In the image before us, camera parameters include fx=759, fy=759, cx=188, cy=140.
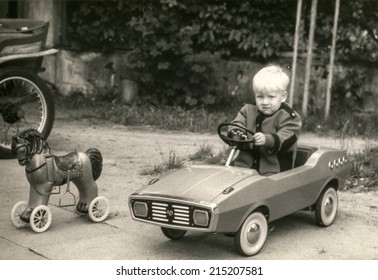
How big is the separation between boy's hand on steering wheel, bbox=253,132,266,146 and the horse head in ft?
3.97

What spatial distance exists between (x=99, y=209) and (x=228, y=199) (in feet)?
3.57

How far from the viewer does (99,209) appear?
458 centimetres

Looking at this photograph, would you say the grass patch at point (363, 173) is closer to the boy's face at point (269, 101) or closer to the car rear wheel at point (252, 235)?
the boy's face at point (269, 101)

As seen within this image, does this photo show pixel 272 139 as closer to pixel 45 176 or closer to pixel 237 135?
pixel 237 135

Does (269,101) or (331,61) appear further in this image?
(331,61)

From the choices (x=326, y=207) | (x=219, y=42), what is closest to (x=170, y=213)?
(x=326, y=207)

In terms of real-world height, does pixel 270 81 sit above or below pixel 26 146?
above

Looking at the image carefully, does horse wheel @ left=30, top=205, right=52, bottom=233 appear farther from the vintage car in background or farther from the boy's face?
the boy's face

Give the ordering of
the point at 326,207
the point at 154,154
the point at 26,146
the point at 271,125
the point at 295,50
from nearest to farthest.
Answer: the point at 26,146 → the point at 271,125 → the point at 326,207 → the point at 154,154 → the point at 295,50

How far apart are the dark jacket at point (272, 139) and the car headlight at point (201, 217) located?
0.75m

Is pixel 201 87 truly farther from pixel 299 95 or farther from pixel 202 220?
pixel 202 220

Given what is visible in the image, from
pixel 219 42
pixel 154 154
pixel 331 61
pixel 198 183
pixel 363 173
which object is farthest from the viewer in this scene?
pixel 219 42

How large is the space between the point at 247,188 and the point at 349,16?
509cm

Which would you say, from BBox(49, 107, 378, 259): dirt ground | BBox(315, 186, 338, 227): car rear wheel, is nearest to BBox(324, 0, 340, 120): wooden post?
BBox(49, 107, 378, 259): dirt ground
